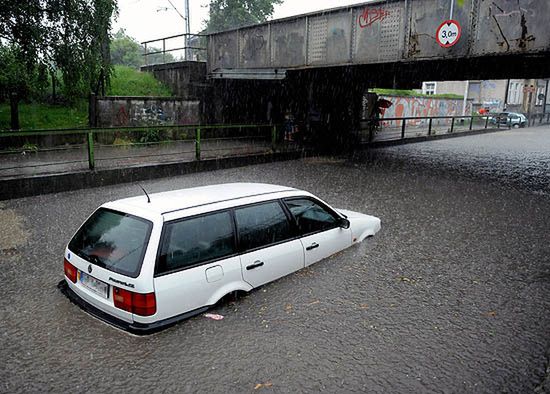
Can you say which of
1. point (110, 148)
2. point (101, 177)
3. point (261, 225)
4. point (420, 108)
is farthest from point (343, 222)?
point (420, 108)

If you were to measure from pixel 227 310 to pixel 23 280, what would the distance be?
281cm

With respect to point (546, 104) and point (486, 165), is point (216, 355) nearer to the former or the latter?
point (486, 165)

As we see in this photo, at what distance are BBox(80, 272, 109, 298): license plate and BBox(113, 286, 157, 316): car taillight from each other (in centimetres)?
19

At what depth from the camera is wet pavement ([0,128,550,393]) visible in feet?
12.2

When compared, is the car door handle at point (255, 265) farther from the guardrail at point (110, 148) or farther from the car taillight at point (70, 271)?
the guardrail at point (110, 148)

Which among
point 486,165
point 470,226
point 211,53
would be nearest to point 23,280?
point 470,226

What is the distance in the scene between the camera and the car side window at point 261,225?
15.9ft

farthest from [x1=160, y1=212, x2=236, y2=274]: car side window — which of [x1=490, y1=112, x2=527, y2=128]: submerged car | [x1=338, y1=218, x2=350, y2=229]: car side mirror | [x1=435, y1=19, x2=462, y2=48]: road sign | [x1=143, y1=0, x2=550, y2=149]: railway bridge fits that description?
[x1=490, y1=112, x2=527, y2=128]: submerged car

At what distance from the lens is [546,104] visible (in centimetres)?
6275

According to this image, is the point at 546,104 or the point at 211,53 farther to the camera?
the point at 546,104

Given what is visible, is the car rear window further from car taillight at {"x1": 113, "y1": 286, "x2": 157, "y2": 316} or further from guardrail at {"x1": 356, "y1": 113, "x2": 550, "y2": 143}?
guardrail at {"x1": 356, "y1": 113, "x2": 550, "y2": 143}

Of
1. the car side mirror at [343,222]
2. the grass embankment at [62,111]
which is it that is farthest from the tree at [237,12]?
the car side mirror at [343,222]

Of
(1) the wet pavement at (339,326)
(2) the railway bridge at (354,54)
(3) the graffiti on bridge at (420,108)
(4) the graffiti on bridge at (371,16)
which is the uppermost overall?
(4) the graffiti on bridge at (371,16)

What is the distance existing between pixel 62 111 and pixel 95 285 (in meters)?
16.7
